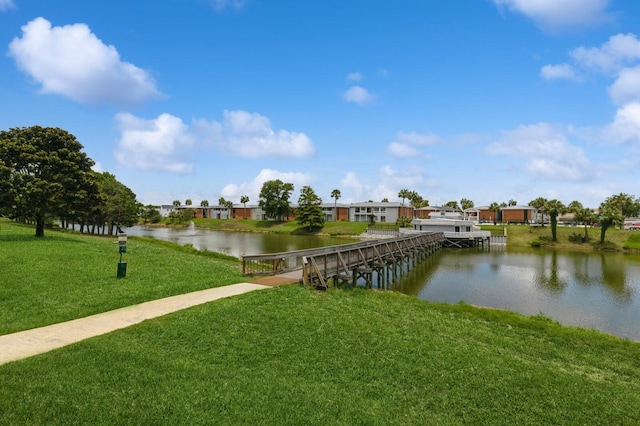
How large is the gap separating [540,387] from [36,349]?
11.5m

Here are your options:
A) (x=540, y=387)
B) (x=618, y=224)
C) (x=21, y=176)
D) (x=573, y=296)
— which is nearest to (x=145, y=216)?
(x=21, y=176)

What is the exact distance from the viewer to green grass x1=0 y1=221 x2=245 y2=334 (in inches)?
443

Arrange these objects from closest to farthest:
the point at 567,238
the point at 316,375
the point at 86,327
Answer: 1. the point at 316,375
2. the point at 86,327
3. the point at 567,238

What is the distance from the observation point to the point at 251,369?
801 centimetres

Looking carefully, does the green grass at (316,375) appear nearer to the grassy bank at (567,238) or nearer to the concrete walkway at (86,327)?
the concrete walkway at (86,327)

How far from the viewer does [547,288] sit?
2683 centimetres

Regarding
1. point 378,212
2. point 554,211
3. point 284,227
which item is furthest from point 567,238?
point 284,227

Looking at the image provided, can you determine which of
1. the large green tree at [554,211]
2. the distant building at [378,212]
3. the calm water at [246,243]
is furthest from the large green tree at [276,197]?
the large green tree at [554,211]

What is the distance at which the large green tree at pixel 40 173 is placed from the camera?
991 inches

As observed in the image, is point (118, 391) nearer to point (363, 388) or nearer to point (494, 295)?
point (363, 388)

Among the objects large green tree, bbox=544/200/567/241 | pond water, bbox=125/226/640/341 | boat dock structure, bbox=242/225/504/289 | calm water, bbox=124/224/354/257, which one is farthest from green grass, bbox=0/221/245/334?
large green tree, bbox=544/200/567/241

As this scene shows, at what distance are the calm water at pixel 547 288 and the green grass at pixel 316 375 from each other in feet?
28.7

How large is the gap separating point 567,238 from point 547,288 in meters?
48.9

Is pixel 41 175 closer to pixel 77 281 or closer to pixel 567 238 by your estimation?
pixel 77 281
